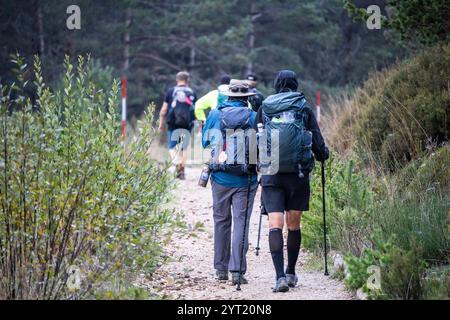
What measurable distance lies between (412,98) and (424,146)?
103cm

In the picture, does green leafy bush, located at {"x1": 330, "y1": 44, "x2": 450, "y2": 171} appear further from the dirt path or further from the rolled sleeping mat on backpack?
the rolled sleeping mat on backpack

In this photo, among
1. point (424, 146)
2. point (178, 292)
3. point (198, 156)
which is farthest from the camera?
point (198, 156)

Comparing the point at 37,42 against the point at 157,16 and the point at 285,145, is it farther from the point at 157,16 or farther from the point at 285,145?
the point at 285,145

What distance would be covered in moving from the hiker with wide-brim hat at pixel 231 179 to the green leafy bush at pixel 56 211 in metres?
1.23

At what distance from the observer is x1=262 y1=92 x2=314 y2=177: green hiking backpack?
23.3 ft

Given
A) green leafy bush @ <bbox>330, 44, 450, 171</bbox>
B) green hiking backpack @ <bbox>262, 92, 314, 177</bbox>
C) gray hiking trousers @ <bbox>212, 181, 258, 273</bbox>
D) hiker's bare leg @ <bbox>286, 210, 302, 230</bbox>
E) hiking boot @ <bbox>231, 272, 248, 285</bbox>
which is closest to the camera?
green hiking backpack @ <bbox>262, 92, 314, 177</bbox>

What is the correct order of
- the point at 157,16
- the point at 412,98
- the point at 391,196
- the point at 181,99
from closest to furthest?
the point at 391,196 < the point at 412,98 < the point at 181,99 < the point at 157,16

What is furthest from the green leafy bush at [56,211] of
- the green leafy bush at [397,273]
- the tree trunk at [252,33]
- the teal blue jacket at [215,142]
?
the tree trunk at [252,33]

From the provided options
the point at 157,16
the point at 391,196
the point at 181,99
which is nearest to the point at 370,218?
the point at 391,196

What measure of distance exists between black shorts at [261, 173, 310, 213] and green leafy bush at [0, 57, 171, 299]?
1.17 metres

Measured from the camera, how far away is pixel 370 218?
320 inches

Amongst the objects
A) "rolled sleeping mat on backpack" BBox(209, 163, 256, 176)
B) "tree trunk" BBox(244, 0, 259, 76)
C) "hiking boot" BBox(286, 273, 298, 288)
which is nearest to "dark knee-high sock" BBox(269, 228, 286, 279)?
"hiking boot" BBox(286, 273, 298, 288)

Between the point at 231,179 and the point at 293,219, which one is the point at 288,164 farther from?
the point at 231,179

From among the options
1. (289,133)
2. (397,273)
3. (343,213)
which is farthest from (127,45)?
Result: (397,273)
